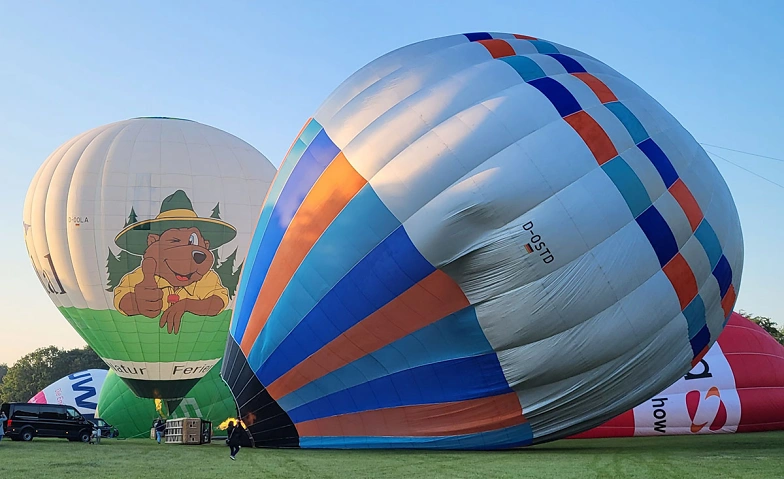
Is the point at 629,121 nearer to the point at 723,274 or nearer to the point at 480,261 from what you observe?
the point at 723,274

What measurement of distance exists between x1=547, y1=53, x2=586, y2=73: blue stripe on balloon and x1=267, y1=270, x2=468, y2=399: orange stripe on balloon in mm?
3594

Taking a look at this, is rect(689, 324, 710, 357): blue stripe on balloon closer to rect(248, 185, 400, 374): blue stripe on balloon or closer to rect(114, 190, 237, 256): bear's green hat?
rect(248, 185, 400, 374): blue stripe on balloon

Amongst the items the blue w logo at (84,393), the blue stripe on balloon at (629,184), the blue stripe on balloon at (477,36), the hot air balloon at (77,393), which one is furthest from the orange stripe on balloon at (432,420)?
the blue w logo at (84,393)

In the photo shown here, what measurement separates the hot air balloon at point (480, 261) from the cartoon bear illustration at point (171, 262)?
753 cm

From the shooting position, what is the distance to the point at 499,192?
996 cm

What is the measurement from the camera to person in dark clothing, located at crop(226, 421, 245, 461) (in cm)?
1042

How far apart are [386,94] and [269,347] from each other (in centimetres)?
370

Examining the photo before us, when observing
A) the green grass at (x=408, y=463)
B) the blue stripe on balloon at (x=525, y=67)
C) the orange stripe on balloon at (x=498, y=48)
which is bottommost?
the green grass at (x=408, y=463)

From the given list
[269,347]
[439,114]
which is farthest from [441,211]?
[269,347]

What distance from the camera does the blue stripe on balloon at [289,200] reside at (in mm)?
11258

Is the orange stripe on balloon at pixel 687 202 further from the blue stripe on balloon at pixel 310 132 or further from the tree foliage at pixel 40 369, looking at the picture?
the tree foliage at pixel 40 369

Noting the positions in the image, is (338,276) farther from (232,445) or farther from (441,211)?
(232,445)

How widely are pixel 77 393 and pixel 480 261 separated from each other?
2616 centimetres

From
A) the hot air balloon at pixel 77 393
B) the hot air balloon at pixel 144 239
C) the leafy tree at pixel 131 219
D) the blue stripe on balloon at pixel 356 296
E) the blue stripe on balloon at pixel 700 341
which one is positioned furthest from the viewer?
the hot air balloon at pixel 77 393
